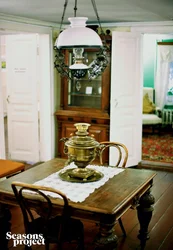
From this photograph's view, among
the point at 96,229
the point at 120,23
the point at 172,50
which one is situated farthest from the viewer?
the point at 172,50

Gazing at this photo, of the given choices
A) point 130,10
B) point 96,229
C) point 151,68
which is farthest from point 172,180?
point 151,68

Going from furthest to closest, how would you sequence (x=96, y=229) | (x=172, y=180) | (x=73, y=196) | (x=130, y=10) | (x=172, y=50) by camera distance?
(x=172, y=50)
(x=172, y=180)
(x=130, y=10)
(x=96, y=229)
(x=73, y=196)

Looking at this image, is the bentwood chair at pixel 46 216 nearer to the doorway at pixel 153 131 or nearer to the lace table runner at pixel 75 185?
the lace table runner at pixel 75 185

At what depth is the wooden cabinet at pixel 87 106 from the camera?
5.92 metres

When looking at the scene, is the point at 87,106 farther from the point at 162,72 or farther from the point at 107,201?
the point at 107,201

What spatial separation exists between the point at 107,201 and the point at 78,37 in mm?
1174

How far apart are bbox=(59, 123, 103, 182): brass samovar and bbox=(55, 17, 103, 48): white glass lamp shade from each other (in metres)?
0.63

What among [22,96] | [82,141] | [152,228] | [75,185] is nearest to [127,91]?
[22,96]

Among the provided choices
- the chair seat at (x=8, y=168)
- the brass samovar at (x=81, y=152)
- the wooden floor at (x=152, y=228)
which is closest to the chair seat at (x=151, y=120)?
the wooden floor at (x=152, y=228)

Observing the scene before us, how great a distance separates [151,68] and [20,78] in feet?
13.3

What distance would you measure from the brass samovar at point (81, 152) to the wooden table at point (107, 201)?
0.21 m

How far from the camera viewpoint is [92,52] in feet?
20.1

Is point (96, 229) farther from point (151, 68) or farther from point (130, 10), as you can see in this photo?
point (151, 68)

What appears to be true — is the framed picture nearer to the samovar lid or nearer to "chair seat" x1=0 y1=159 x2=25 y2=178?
"chair seat" x1=0 y1=159 x2=25 y2=178
